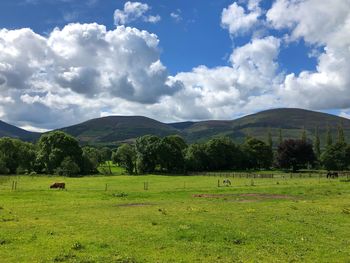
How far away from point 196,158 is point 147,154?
21081mm

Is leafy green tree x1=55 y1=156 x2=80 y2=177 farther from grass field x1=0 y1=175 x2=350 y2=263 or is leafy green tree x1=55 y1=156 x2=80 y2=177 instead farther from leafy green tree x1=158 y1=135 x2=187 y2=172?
grass field x1=0 y1=175 x2=350 y2=263

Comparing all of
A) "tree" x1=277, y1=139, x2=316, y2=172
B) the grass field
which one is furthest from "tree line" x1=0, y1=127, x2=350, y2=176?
the grass field

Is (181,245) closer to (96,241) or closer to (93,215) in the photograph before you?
(96,241)

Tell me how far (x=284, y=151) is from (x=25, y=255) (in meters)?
132

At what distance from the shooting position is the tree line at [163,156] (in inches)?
4985

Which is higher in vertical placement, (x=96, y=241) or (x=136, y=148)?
(x=136, y=148)

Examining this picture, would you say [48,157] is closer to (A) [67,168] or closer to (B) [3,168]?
(A) [67,168]

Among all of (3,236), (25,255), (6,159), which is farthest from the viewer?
(6,159)

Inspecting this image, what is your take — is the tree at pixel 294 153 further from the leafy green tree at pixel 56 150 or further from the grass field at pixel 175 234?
the grass field at pixel 175 234

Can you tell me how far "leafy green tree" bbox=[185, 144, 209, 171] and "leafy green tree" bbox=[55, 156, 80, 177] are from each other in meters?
44.9

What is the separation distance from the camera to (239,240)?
Answer: 2127cm

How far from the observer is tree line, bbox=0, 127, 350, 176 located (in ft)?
415

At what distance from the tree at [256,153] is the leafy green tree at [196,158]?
756 inches

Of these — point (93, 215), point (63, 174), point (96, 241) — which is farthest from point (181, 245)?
point (63, 174)
